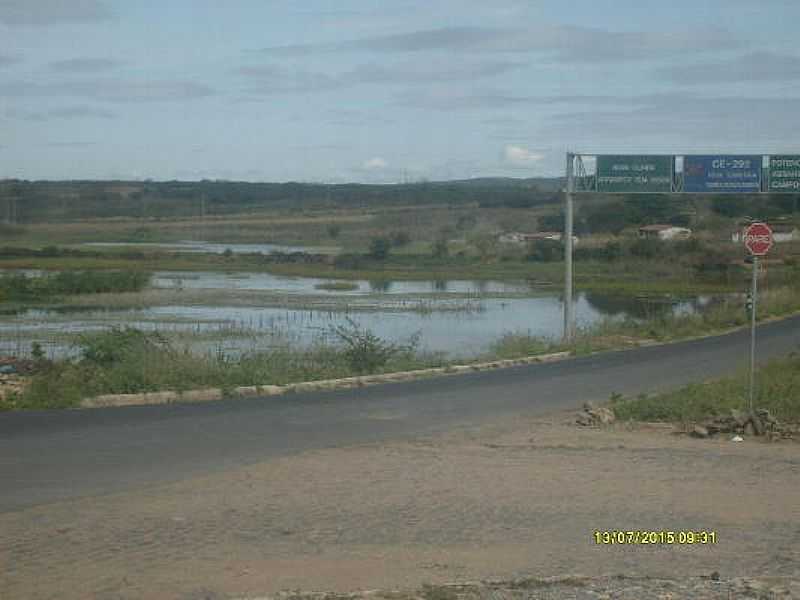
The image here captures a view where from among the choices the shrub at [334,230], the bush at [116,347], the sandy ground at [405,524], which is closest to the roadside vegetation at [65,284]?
the bush at [116,347]

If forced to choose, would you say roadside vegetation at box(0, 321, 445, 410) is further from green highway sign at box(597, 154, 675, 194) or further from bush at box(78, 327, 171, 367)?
green highway sign at box(597, 154, 675, 194)

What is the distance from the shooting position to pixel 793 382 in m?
19.0

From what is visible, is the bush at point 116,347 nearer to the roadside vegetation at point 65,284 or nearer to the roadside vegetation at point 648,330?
the roadside vegetation at point 648,330

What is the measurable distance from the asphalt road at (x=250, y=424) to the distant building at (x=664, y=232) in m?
48.9

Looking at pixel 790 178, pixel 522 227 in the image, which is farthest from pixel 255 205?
pixel 790 178

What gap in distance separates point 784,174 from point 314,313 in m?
20.0

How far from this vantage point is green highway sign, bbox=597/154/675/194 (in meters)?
32.6

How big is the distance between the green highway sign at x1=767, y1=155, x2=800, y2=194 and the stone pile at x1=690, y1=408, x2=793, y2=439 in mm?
18628

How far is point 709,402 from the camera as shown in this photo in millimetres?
17641

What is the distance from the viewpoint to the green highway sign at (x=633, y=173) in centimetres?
3262

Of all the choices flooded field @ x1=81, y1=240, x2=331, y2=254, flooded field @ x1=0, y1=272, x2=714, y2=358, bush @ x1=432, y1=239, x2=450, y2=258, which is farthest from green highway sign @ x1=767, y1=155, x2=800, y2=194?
flooded field @ x1=81, y1=240, x2=331, y2=254

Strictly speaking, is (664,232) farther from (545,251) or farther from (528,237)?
(528,237)

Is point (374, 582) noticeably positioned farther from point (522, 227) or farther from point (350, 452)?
point (522, 227)

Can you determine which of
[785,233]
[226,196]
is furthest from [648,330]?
[226,196]
